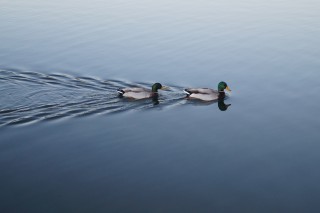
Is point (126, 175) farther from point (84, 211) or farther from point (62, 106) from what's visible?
point (62, 106)

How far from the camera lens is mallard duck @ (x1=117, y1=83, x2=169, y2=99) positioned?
16.0m

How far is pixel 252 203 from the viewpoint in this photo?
34.0ft

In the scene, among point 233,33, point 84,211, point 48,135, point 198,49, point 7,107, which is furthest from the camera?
point 233,33

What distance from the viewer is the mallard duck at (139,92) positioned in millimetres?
16047

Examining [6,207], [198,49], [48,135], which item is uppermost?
[198,49]

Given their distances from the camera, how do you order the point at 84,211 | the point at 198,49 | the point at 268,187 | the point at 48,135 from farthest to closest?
the point at 198,49 < the point at 48,135 < the point at 268,187 < the point at 84,211

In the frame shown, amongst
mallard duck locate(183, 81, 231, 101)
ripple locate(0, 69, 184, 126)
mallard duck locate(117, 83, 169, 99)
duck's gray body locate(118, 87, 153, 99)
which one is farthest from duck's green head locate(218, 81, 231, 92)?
duck's gray body locate(118, 87, 153, 99)

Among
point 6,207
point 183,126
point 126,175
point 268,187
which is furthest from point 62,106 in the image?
point 268,187

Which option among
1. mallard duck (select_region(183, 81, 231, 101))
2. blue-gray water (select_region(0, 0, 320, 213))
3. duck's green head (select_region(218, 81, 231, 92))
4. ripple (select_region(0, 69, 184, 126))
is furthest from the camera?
duck's green head (select_region(218, 81, 231, 92))

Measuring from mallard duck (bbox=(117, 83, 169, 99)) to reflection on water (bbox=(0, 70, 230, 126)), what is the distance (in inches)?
6.0

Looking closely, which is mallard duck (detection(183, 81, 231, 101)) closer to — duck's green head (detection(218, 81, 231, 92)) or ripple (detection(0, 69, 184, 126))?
duck's green head (detection(218, 81, 231, 92))

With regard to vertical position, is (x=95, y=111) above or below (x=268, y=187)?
above

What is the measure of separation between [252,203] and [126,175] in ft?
9.33

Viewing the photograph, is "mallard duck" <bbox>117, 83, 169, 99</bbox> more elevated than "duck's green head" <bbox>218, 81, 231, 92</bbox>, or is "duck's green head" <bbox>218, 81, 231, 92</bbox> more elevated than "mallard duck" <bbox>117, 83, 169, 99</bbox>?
"duck's green head" <bbox>218, 81, 231, 92</bbox>
